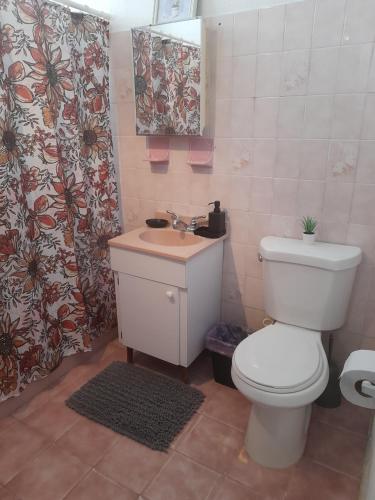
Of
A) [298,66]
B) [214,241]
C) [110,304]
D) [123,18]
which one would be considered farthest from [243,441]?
[123,18]

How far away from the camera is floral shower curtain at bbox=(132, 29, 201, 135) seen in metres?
1.70

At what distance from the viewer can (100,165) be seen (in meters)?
1.97

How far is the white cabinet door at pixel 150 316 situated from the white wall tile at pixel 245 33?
1.17m

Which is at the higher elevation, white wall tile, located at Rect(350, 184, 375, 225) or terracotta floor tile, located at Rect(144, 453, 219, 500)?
white wall tile, located at Rect(350, 184, 375, 225)

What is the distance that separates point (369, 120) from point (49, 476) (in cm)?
198

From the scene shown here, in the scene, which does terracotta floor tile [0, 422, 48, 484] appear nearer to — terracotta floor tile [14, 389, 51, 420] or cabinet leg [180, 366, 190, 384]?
terracotta floor tile [14, 389, 51, 420]

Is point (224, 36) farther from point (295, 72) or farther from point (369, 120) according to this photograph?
point (369, 120)

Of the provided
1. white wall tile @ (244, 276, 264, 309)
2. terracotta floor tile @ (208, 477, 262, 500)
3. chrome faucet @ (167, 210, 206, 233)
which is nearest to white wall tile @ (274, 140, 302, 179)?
chrome faucet @ (167, 210, 206, 233)

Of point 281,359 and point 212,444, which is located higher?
point 281,359

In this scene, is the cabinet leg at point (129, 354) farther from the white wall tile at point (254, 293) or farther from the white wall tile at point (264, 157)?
the white wall tile at point (264, 157)

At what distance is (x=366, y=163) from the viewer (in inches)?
59.6

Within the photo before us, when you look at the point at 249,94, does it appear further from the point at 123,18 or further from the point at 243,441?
the point at 243,441

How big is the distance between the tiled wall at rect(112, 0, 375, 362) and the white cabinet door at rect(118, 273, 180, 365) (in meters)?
0.46

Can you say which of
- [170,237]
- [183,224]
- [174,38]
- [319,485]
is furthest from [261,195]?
[319,485]
